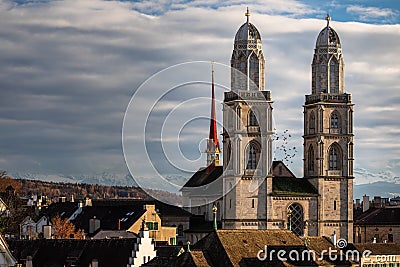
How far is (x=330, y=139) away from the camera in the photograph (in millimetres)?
127812

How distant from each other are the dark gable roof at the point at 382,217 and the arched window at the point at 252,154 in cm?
1577

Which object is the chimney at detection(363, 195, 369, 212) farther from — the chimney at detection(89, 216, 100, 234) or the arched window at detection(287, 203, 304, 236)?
the chimney at detection(89, 216, 100, 234)

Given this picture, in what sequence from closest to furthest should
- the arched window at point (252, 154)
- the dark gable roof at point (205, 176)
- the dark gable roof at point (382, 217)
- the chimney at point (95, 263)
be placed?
the chimney at point (95, 263), the arched window at point (252, 154), the dark gable roof at point (382, 217), the dark gable roof at point (205, 176)

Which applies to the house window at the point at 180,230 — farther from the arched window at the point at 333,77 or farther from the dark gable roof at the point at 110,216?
the arched window at the point at 333,77

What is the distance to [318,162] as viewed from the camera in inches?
5022

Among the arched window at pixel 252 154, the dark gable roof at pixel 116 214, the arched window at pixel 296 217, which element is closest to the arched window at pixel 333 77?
the arched window at pixel 252 154

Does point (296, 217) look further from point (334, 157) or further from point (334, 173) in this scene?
point (334, 157)

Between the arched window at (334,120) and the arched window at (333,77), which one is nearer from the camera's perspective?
the arched window at (334,120)

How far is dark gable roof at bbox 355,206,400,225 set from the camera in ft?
426

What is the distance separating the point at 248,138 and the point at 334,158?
10637mm

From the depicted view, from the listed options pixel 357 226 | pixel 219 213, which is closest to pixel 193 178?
pixel 219 213

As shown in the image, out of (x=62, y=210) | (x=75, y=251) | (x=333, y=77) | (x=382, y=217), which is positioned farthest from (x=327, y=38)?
(x=75, y=251)

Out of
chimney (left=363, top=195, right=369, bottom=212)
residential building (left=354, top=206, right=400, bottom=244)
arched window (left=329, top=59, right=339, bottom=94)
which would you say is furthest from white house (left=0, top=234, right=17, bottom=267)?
chimney (left=363, top=195, right=369, bottom=212)

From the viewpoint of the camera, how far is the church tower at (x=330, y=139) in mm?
127250
